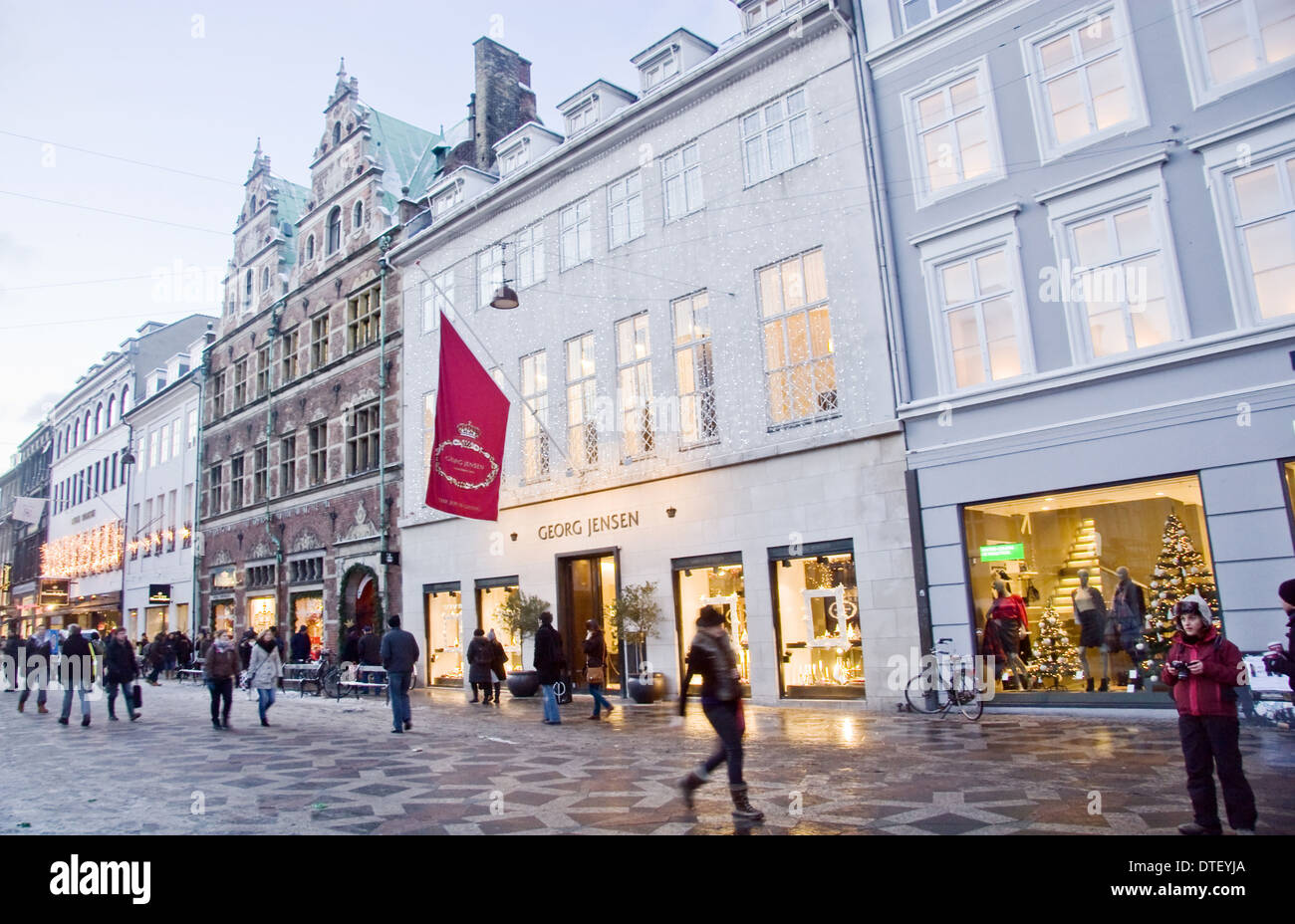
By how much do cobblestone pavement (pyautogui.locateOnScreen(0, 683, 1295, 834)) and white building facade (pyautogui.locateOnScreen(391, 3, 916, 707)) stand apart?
2676mm

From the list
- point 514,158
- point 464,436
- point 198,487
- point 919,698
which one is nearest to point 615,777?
point 919,698

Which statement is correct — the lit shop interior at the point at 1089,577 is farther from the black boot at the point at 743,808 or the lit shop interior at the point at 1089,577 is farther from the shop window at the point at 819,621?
the black boot at the point at 743,808

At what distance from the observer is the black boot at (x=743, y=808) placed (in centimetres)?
680

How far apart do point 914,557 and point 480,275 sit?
47.4ft

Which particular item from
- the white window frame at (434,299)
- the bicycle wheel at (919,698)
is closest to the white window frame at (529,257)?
the white window frame at (434,299)

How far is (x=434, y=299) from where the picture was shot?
82.3 feet

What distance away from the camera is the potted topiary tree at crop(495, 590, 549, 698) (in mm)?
19453

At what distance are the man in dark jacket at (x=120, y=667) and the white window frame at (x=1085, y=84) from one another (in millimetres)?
17751

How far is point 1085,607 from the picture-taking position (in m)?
13.0

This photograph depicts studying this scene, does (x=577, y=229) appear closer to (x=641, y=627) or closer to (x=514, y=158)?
(x=514, y=158)

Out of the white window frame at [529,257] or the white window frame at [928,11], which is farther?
the white window frame at [529,257]

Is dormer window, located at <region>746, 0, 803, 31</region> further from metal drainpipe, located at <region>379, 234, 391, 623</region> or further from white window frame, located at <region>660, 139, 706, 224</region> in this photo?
metal drainpipe, located at <region>379, 234, 391, 623</region>
